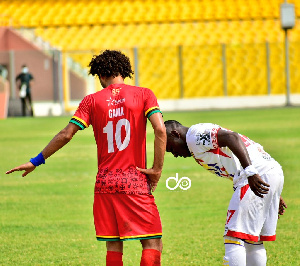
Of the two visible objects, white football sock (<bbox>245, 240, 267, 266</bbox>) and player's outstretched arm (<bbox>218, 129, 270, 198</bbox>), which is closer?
player's outstretched arm (<bbox>218, 129, 270, 198</bbox>)

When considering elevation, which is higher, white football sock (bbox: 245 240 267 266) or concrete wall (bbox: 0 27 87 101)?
concrete wall (bbox: 0 27 87 101)

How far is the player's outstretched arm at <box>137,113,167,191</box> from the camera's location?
5.10 m

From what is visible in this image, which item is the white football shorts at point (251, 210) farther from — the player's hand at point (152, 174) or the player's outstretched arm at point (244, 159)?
the player's hand at point (152, 174)

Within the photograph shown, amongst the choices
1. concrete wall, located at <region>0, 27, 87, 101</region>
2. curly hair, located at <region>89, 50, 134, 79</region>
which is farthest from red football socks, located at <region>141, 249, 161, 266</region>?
concrete wall, located at <region>0, 27, 87, 101</region>

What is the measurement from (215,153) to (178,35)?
1336 inches

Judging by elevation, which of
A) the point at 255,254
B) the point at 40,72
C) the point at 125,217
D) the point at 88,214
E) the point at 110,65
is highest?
the point at 40,72

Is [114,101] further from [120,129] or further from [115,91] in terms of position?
[120,129]

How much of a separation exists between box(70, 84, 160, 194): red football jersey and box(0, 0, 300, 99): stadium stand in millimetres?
30347

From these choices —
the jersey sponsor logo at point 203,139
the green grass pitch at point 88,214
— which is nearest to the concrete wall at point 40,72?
the green grass pitch at point 88,214

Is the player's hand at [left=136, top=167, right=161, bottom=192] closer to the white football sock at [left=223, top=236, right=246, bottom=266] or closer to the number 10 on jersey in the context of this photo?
the number 10 on jersey

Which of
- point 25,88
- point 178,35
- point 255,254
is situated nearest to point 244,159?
point 255,254

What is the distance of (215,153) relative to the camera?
17.4 ft

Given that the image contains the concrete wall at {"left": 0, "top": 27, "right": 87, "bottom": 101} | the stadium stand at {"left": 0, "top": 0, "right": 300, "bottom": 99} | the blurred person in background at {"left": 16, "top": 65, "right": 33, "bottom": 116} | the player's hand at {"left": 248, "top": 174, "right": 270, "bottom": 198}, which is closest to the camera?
the player's hand at {"left": 248, "top": 174, "right": 270, "bottom": 198}

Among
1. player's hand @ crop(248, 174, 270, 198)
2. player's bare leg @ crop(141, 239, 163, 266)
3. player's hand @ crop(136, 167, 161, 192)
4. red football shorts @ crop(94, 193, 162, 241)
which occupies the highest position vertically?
player's hand @ crop(136, 167, 161, 192)
